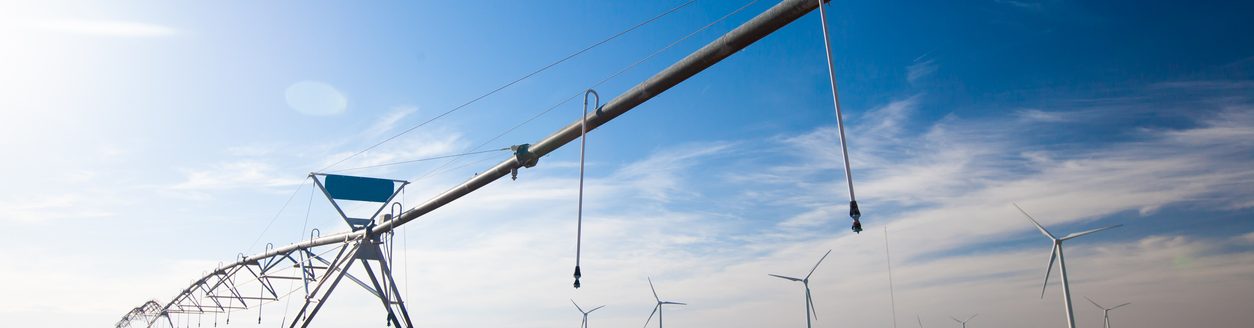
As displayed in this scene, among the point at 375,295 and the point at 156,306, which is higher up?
Answer: the point at 156,306

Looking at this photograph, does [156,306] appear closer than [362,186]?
No

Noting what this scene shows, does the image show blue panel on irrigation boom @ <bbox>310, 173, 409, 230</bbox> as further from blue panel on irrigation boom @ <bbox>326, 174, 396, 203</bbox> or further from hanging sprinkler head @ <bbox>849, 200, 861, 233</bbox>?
hanging sprinkler head @ <bbox>849, 200, 861, 233</bbox>

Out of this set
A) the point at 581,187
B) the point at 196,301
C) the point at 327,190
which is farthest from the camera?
the point at 196,301

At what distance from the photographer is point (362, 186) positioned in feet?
136

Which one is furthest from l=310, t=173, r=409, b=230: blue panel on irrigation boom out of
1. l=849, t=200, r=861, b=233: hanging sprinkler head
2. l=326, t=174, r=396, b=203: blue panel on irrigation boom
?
l=849, t=200, r=861, b=233: hanging sprinkler head

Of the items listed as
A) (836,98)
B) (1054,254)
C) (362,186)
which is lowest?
(836,98)

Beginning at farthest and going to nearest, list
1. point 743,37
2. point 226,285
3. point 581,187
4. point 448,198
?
1. point 226,285
2. point 448,198
3. point 581,187
4. point 743,37

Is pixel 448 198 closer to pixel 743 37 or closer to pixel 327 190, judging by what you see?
pixel 327 190

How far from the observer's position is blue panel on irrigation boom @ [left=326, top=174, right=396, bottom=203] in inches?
1596

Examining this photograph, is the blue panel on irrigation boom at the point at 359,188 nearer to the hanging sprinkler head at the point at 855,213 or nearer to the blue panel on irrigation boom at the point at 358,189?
the blue panel on irrigation boom at the point at 358,189

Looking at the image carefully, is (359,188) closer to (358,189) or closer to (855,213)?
(358,189)

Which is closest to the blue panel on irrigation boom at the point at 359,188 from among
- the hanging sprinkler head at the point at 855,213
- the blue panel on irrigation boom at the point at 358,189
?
the blue panel on irrigation boom at the point at 358,189

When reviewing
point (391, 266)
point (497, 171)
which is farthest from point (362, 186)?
point (497, 171)

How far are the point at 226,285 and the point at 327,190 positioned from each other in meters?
36.5
